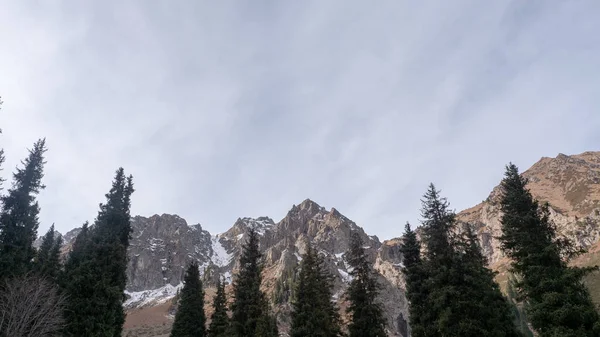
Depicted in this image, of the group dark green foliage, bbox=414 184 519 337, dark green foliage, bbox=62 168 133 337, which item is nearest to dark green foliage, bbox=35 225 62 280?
dark green foliage, bbox=62 168 133 337

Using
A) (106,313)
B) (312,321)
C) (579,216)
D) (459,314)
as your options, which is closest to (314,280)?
(312,321)

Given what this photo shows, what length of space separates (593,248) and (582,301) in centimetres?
14945

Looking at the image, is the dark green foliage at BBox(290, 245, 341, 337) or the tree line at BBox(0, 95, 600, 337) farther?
the dark green foliage at BBox(290, 245, 341, 337)

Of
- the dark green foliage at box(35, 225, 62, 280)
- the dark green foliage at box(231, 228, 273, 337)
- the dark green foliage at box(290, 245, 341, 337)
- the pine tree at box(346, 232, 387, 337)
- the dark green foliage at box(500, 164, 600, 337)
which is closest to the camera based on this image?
the dark green foliage at box(500, 164, 600, 337)

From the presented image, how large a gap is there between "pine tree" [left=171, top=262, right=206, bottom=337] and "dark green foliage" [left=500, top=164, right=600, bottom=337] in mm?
32985

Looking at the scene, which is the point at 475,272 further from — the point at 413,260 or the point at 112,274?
the point at 112,274

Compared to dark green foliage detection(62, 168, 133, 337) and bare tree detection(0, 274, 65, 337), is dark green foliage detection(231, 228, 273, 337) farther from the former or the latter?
bare tree detection(0, 274, 65, 337)

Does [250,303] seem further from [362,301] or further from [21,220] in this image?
[21,220]

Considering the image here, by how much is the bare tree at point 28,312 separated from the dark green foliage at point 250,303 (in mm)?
14170

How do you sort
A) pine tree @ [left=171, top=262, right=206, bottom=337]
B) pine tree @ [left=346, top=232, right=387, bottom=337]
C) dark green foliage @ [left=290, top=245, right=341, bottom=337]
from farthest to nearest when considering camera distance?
pine tree @ [left=171, top=262, right=206, bottom=337], pine tree @ [left=346, top=232, right=387, bottom=337], dark green foliage @ [left=290, top=245, right=341, bottom=337]

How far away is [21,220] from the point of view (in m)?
30.9

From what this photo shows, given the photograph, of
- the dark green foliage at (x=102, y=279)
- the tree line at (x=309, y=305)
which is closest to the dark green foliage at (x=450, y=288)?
the tree line at (x=309, y=305)

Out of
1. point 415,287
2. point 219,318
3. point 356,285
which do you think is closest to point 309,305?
point 356,285

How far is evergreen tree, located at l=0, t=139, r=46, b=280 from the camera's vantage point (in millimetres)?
28703
